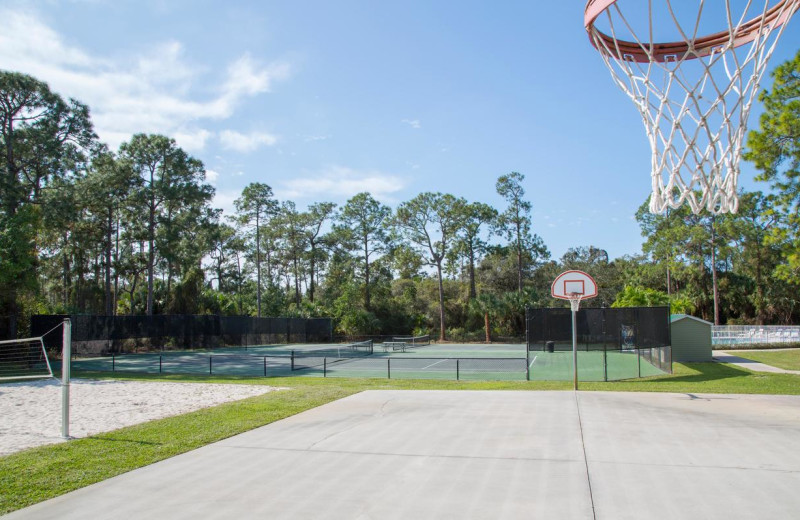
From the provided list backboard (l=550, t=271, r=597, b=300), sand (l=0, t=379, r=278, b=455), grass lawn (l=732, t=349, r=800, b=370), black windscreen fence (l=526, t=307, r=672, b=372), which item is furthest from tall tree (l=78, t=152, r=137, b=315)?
grass lawn (l=732, t=349, r=800, b=370)

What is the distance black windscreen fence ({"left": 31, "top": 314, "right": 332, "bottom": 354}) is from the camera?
27172mm

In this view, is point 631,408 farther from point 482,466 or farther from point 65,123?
point 65,123

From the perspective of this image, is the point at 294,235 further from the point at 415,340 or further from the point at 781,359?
the point at 781,359

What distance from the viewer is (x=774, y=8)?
9.27 m

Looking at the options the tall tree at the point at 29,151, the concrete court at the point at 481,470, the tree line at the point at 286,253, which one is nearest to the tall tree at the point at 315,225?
the tree line at the point at 286,253

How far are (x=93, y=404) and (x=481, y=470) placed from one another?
10.2 m

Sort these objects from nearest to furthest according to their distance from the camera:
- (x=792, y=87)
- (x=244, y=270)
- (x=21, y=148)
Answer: (x=792, y=87) → (x=21, y=148) → (x=244, y=270)

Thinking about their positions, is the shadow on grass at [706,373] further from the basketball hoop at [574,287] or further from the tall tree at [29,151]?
the tall tree at [29,151]

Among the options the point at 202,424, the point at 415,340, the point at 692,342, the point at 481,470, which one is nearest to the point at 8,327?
the point at 202,424

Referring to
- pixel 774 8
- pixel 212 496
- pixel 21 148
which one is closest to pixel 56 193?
pixel 21 148

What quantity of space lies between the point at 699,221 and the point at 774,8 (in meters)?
46.9

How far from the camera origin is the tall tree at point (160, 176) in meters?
41.0

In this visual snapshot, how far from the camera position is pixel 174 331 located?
33.9 metres

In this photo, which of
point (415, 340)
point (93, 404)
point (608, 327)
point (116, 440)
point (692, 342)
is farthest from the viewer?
point (415, 340)
